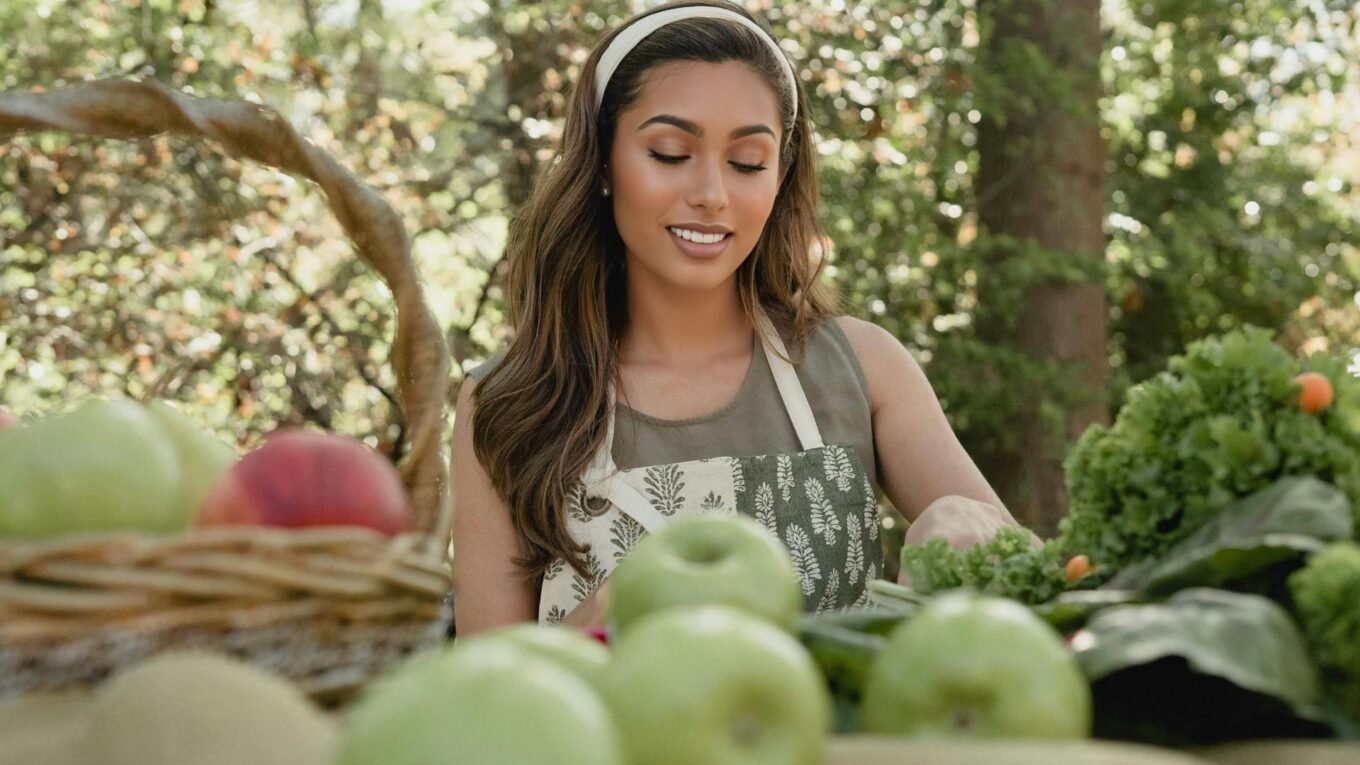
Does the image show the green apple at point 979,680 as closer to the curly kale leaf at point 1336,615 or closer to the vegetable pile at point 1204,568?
the vegetable pile at point 1204,568

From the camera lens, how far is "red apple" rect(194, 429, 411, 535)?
36.2 inches

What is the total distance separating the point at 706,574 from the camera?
90cm

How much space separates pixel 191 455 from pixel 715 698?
0.47 metres

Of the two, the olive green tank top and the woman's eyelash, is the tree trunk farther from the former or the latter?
the woman's eyelash

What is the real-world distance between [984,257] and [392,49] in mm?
2099

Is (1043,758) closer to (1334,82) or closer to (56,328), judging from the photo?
(56,328)

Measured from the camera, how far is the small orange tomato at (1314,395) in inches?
→ 42.7

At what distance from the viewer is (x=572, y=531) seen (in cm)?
235

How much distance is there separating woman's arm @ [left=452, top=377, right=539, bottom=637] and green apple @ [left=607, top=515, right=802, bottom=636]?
1.48 m

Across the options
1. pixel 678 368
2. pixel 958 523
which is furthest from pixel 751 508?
pixel 958 523

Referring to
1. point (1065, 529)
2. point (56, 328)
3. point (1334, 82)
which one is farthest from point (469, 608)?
point (1334, 82)

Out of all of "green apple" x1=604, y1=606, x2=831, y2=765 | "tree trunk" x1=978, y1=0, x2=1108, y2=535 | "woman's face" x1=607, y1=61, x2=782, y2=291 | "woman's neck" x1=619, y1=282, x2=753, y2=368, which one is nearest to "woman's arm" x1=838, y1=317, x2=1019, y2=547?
"woman's neck" x1=619, y1=282, x2=753, y2=368

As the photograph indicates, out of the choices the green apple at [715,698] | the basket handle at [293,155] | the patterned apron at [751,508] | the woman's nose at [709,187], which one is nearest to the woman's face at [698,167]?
the woman's nose at [709,187]

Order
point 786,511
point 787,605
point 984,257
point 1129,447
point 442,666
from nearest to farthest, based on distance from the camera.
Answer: point 442,666
point 787,605
point 1129,447
point 786,511
point 984,257
